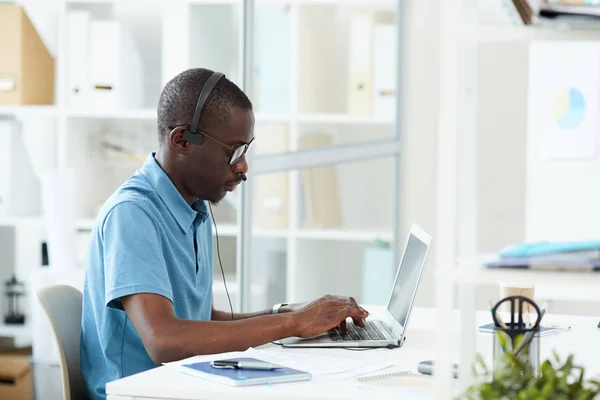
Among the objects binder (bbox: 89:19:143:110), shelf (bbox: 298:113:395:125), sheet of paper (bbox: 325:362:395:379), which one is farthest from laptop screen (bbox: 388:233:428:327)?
binder (bbox: 89:19:143:110)

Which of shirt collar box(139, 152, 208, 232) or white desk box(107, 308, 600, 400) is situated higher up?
shirt collar box(139, 152, 208, 232)

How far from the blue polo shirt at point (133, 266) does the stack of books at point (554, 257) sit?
0.72 metres

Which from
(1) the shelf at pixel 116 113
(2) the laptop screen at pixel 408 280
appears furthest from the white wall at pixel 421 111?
(2) the laptop screen at pixel 408 280

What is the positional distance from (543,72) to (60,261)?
83.7 inches

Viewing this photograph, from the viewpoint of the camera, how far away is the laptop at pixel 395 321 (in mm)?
1810

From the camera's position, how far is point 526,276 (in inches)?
45.6

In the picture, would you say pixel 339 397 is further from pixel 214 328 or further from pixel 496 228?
pixel 496 228

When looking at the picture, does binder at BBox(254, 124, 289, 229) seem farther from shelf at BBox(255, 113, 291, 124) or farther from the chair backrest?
the chair backrest

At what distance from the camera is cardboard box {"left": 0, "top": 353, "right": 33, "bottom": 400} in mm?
3613

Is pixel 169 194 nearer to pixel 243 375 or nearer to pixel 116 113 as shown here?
pixel 243 375

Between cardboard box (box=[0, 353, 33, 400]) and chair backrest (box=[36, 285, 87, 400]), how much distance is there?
6.25 feet

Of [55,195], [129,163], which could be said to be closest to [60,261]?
[55,195]

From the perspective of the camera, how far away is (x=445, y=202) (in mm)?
1189

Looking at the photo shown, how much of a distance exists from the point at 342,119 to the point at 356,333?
1.88 metres
